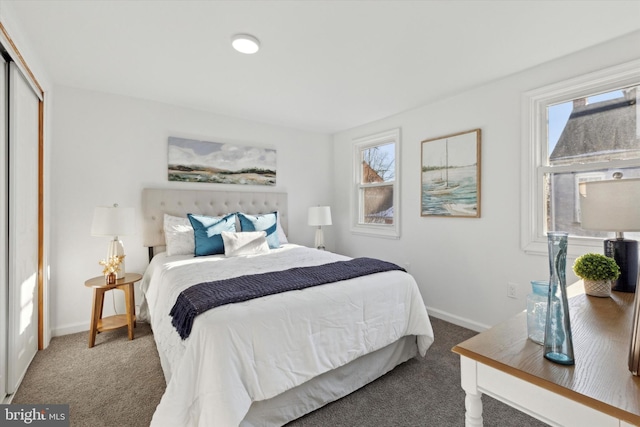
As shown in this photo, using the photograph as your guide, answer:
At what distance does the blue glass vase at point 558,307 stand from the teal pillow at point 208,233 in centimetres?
273

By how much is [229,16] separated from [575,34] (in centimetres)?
226

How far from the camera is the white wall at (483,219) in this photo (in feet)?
8.11

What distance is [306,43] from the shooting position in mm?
2127

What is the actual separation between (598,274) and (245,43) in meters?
2.44

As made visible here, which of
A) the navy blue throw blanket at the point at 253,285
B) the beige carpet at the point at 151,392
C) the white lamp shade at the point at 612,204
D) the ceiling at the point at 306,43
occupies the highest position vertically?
the ceiling at the point at 306,43


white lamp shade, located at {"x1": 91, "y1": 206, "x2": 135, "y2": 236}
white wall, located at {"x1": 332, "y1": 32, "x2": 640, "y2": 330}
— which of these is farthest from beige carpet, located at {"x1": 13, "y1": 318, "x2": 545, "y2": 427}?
white lamp shade, located at {"x1": 91, "y1": 206, "x2": 135, "y2": 236}

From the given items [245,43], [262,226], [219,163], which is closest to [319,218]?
[262,226]

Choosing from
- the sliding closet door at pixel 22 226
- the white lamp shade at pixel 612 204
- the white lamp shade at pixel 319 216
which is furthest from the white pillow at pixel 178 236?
the white lamp shade at pixel 612 204

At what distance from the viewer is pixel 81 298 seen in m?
2.92

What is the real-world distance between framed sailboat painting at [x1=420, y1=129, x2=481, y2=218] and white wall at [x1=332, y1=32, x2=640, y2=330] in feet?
0.23

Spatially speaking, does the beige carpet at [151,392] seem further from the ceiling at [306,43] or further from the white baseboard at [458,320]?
the ceiling at [306,43]

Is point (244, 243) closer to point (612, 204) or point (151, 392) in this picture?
point (151, 392)

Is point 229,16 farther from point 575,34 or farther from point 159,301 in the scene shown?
point 575,34

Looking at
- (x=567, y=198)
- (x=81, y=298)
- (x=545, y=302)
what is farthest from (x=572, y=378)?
(x=81, y=298)
